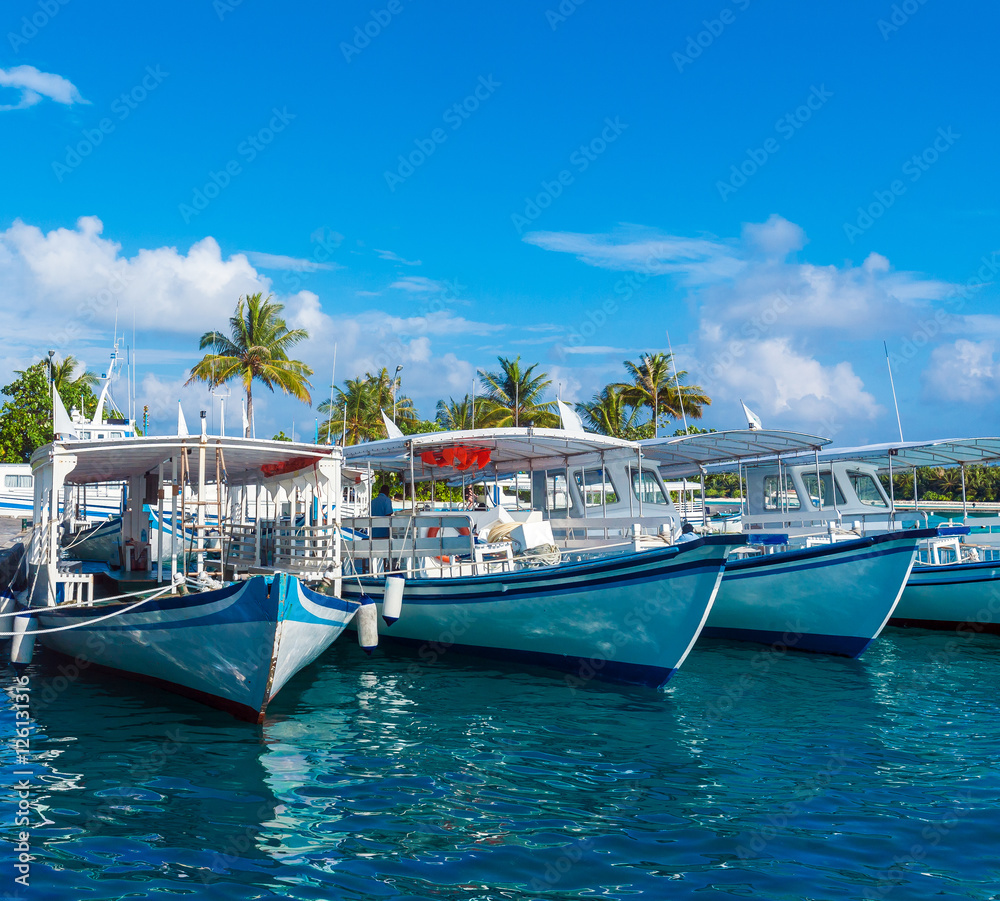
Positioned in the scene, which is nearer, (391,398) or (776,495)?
(776,495)

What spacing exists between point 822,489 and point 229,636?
14984mm

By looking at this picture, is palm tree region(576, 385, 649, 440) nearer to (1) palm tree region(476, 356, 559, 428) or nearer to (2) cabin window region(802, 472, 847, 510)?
(1) palm tree region(476, 356, 559, 428)

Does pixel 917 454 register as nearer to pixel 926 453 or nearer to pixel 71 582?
pixel 926 453

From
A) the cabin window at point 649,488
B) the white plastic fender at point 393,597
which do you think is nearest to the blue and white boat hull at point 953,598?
the cabin window at point 649,488

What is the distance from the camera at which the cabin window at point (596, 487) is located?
17734 millimetres

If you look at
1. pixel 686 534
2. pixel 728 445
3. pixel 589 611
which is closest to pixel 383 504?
pixel 686 534

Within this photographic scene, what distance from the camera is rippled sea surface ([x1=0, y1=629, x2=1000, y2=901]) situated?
19.2 ft

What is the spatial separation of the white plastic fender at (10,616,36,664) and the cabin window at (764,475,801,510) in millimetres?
15540

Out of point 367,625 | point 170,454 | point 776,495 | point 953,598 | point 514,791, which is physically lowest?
point 514,791

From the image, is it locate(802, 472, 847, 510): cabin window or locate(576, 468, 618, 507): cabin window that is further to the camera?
locate(802, 472, 847, 510): cabin window

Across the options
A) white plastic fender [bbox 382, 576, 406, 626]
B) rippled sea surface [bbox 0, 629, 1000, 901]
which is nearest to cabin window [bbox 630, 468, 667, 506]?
rippled sea surface [bbox 0, 629, 1000, 901]

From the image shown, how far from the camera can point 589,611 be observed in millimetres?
11508

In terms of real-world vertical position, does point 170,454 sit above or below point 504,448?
below

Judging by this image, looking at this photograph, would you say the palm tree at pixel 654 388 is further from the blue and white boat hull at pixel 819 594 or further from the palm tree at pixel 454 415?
the blue and white boat hull at pixel 819 594
